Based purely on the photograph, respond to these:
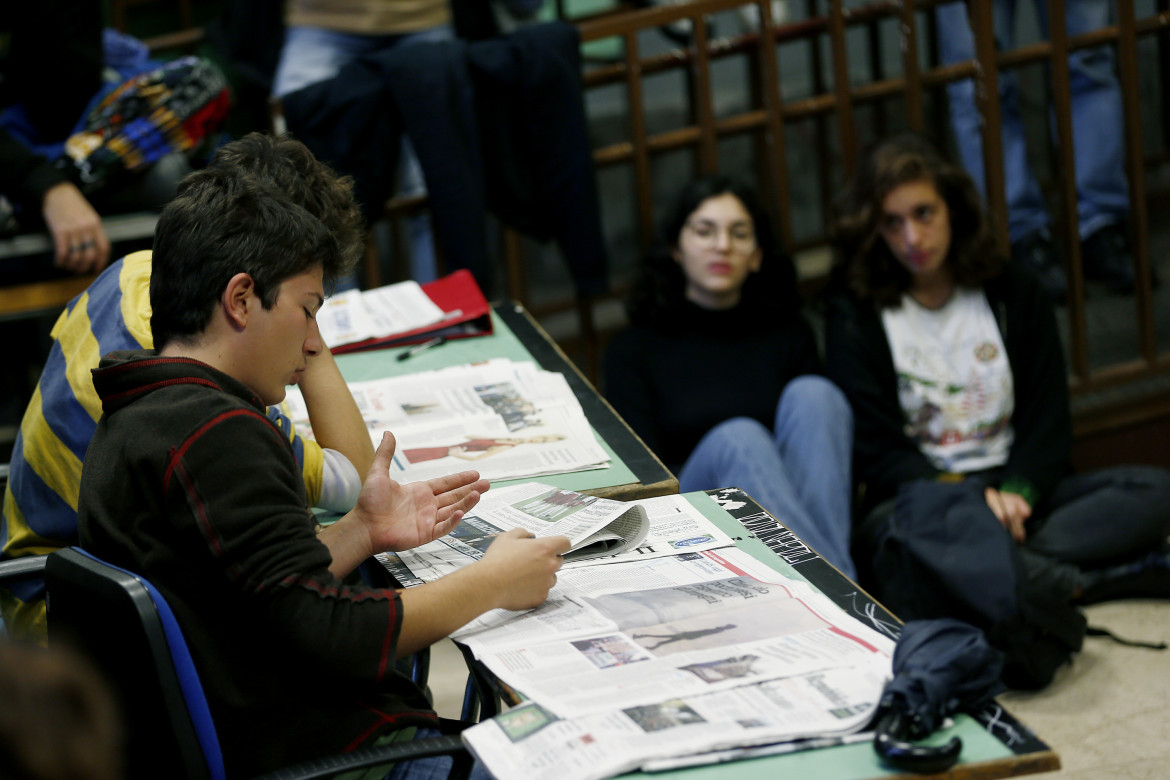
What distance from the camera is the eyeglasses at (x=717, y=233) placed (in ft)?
9.91

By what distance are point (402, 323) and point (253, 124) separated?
6.40 ft

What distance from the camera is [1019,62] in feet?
11.0

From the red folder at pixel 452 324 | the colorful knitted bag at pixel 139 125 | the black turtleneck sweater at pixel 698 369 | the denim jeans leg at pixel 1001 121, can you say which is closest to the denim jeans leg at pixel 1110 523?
the black turtleneck sweater at pixel 698 369

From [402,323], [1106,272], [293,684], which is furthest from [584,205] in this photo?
[293,684]

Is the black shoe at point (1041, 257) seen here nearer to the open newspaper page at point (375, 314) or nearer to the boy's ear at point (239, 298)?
the open newspaper page at point (375, 314)

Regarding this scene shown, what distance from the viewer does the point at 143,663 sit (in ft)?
3.76

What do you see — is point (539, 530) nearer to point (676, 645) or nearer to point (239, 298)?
point (676, 645)

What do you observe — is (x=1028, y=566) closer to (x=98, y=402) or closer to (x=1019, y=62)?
(x=1019, y=62)

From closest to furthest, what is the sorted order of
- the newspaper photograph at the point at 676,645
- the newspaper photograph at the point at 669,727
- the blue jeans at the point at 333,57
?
the newspaper photograph at the point at 669,727 → the newspaper photograph at the point at 676,645 → the blue jeans at the point at 333,57

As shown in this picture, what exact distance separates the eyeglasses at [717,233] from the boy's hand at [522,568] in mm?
1785

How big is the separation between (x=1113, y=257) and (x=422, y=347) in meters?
2.39

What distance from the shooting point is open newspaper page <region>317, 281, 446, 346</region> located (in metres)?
2.39

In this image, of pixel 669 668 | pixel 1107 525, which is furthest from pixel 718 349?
pixel 669 668

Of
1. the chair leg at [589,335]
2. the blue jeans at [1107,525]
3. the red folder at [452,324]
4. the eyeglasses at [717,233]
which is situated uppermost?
the eyeglasses at [717,233]
